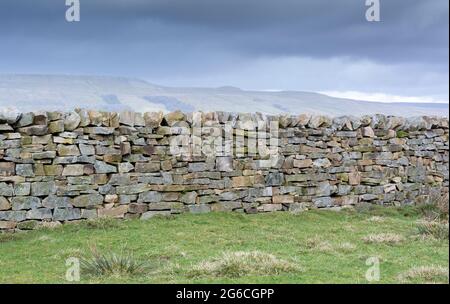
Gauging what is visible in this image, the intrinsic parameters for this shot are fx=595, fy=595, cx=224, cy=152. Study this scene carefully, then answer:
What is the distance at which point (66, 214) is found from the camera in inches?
455

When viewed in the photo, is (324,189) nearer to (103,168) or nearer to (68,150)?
(103,168)

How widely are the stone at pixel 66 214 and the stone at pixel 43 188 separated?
0.38 meters

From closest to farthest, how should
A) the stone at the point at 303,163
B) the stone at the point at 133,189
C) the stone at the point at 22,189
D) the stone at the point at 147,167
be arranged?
the stone at the point at 22,189 → the stone at the point at 133,189 → the stone at the point at 147,167 → the stone at the point at 303,163

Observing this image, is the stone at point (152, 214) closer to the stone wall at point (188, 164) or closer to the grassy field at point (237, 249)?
the stone wall at point (188, 164)

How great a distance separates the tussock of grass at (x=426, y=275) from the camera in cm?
735

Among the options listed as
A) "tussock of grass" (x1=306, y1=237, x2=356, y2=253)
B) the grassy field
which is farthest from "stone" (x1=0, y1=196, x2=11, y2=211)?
"tussock of grass" (x1=306, y1=237, x2=356, y2=253)

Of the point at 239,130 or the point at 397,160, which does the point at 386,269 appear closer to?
the point at 239,130

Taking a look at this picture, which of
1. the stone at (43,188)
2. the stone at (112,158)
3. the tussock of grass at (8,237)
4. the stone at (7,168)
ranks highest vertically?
the stone at (112,158)

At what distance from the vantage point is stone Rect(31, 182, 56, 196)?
11.3m

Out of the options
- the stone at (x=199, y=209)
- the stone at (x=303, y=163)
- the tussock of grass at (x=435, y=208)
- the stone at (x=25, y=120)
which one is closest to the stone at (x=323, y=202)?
the stone at (x=303, y=163)

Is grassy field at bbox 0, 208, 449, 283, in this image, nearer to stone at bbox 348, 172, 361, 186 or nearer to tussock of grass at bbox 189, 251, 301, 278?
tussock of grass at bbox 189, 251, 301, 278

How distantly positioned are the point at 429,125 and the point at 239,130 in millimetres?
→ 6307

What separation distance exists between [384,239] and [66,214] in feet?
19.6
